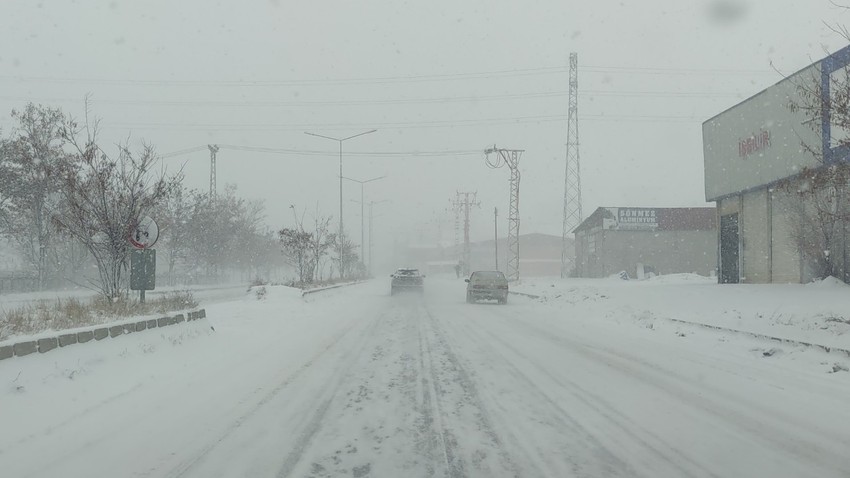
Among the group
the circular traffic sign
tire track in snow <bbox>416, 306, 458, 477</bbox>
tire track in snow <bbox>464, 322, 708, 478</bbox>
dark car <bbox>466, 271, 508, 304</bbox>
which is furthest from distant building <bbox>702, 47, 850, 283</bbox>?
the circular traffic sign

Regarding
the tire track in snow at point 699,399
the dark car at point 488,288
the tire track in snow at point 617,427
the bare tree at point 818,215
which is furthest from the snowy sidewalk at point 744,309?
the tire track in snow at point 617,427

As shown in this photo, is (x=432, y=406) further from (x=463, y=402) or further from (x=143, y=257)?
(x=143, y=257)

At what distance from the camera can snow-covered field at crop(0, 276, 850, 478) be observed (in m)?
4.54

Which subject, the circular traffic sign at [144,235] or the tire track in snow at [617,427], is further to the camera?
the circular traffic sign at [144,235]

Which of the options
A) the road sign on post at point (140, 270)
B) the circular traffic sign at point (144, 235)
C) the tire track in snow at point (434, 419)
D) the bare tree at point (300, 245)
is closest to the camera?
the tire track in snow at point (434, 419)

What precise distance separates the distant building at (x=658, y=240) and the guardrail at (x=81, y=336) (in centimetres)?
4412

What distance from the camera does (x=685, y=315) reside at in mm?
15398

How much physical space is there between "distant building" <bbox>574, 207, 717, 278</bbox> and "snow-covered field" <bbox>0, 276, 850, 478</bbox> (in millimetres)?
38102

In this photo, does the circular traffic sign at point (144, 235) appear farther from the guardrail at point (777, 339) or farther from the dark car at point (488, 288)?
the dark car at point (488, 288)

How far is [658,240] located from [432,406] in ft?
156

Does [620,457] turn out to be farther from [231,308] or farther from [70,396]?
[231,308]

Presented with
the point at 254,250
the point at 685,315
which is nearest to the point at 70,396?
the point at 685,315

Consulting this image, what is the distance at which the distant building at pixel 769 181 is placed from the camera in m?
17.0

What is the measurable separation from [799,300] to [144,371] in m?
13.7
